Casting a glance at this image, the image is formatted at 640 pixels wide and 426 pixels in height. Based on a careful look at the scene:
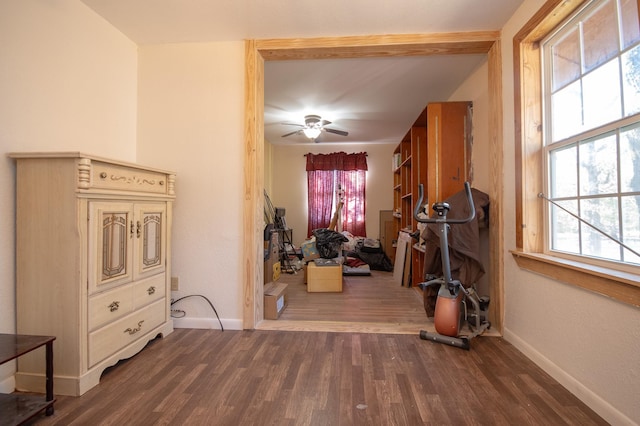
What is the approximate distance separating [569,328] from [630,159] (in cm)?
91

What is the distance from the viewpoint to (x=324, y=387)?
58.3 inches

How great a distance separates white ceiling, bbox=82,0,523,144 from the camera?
1.87 m

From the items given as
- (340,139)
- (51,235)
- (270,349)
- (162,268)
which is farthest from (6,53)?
(340,139)

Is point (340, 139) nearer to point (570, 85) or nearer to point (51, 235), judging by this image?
point (570, 85)

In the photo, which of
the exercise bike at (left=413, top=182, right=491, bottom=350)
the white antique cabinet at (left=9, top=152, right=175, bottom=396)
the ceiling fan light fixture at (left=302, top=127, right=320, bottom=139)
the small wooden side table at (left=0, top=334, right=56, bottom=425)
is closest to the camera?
the small wooden side table at (left=0, top=334, right=56, bottom=425)

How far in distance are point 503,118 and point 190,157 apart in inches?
100.0

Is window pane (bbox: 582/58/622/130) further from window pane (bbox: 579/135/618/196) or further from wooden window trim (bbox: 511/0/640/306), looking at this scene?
wooden window trim (bbox: 511/0/640/306)

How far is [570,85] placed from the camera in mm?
1622

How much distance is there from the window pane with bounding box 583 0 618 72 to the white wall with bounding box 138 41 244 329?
7.45 feet

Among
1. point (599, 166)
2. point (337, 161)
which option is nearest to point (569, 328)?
point (599, 166)

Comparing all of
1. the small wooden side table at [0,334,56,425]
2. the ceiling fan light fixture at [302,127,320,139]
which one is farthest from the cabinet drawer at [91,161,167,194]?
the ceiling fan light fixture at [302,127,320,139]

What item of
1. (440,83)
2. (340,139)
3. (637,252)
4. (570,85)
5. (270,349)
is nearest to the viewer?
(637,252)

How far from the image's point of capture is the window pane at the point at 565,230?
62.6 inches

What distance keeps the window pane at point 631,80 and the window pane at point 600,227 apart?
427 millimetres
